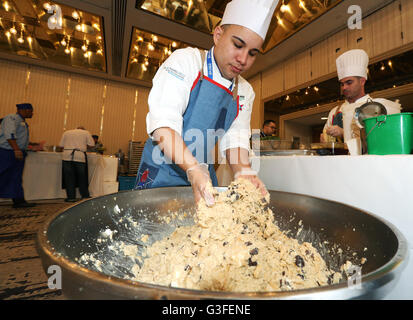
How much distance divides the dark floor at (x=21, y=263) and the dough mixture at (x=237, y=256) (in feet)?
1.08

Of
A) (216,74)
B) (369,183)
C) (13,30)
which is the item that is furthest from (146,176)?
(13,30)

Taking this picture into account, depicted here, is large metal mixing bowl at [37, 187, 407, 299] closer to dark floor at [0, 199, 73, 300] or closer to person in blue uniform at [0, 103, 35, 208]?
dark floor at [0, 199, 73, 300]

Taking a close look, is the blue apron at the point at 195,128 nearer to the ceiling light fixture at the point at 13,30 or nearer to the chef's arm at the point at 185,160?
the chef's arm at the point at 185,160

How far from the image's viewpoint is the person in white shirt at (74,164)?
3566 mm

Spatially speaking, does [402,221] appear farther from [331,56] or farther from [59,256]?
[331,56]

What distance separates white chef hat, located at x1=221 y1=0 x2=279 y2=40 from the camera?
0.86 m

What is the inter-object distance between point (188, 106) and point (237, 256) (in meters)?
0.66

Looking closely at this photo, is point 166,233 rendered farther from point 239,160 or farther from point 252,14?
point 252,14

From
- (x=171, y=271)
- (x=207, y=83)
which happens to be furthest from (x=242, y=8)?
(x=171, y=271)

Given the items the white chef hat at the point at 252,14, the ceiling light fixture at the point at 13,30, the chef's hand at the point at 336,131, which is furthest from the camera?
the ceiling light fixture at the point at 13,30

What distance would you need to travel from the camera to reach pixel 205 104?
942mm

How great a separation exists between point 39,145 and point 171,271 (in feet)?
12.9

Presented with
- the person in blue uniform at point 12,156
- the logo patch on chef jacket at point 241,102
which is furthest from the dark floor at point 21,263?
the logo patch on chef jacket at point 241,102
